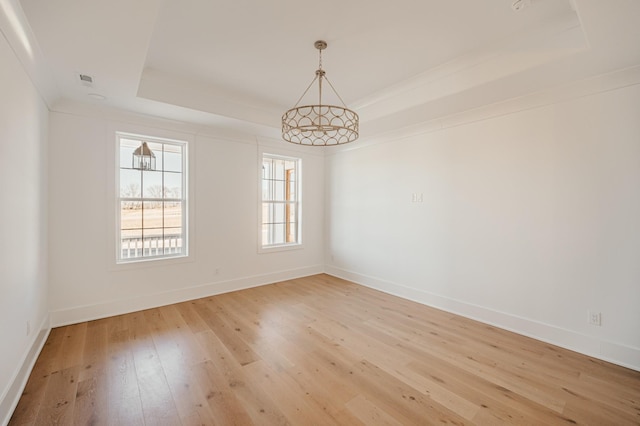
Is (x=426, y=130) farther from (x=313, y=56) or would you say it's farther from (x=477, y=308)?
(x=477, y=308)

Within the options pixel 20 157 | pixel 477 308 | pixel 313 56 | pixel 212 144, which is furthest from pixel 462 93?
pixel 20 157

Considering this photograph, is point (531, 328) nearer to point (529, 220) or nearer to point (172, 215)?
point (529, 220)

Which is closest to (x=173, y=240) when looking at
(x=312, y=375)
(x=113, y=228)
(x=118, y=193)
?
(x=113, y=228)

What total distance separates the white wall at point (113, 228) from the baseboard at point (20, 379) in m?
0.58

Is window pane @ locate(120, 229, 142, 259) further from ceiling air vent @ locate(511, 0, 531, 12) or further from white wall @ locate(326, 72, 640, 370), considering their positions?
ceiling air vent @ locate(511, 0, 531, 12)

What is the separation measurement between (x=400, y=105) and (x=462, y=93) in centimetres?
74

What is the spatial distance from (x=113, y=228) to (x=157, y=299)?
1.08m

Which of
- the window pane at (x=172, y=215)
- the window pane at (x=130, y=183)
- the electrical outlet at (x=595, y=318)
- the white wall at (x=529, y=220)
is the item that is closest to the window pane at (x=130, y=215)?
the window pane at (x=130, y=183)

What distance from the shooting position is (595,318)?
2.62 m

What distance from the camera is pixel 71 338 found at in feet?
9.43

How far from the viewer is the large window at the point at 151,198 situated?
3.69m

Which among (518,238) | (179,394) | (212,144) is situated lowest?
(179,394)

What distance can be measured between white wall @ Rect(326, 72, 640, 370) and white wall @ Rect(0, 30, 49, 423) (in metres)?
4.08

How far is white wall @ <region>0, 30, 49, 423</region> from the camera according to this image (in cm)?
181
